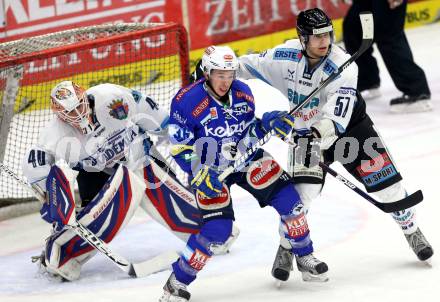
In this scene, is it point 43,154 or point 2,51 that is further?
point 2,51

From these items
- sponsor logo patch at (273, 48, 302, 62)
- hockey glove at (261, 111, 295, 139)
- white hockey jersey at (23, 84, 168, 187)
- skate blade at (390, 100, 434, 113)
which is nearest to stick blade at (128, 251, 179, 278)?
white hockey jersey at (23, 84, 168, 187)

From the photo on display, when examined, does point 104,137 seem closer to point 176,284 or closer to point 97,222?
point 97,222

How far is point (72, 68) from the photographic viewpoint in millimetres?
6672

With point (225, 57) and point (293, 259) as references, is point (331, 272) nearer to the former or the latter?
point (293, 259)

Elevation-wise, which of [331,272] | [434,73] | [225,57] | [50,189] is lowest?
[434,73]

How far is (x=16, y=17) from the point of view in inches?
286

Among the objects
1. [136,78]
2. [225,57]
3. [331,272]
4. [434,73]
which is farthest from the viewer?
[434,73]

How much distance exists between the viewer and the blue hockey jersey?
4504 mm

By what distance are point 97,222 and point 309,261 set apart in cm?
105

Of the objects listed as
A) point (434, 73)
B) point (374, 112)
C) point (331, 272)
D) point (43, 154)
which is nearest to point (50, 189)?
point (43, 154)

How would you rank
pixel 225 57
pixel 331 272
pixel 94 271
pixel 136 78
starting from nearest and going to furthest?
pixel 225 57
pixel 331 272
pixel 94 271
pixel 136 78

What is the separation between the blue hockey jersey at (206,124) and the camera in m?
4.50

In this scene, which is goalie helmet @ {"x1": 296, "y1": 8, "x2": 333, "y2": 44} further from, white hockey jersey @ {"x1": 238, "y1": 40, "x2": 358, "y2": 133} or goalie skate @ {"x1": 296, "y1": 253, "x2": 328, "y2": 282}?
goalie skate @ {"x1": 296, "y1": 253, "x2": 328, "y2": 282}

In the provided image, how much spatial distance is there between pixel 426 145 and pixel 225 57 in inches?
109
